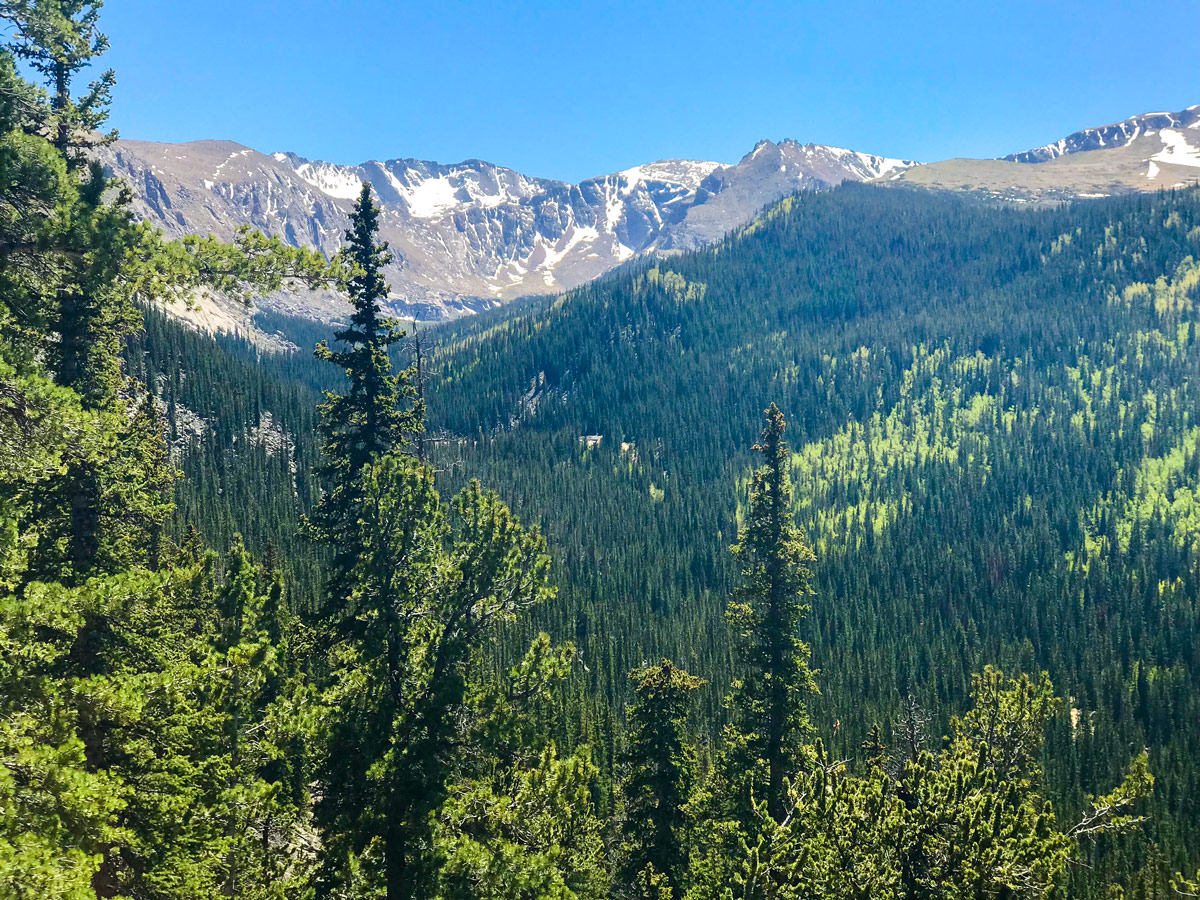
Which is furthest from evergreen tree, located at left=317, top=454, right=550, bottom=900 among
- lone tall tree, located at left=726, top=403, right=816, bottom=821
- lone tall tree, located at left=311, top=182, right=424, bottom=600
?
lone tall tree, located at left=726, top=403, right=816, bottom=821

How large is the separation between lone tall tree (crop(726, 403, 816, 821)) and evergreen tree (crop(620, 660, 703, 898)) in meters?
2.42

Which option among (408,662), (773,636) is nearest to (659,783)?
(773,636)

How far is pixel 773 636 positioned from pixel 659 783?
24.9 feet

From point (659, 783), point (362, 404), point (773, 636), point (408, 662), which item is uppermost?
point (362, 404)

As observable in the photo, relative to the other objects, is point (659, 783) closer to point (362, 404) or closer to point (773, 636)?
point (773, 636)

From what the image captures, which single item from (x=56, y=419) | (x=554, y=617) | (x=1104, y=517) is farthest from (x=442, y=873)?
(x=1104, y=517)

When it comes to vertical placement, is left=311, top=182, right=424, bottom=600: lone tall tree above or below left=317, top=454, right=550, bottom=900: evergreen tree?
above

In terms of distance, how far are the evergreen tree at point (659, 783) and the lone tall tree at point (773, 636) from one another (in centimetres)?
242

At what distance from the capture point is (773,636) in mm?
29531

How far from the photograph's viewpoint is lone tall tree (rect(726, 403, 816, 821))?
2897 cm

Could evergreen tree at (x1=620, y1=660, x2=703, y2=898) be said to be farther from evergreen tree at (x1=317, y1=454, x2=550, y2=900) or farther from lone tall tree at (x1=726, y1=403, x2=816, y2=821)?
evergreen tree at (x1=317, y1=454, x2=550, y2=900)

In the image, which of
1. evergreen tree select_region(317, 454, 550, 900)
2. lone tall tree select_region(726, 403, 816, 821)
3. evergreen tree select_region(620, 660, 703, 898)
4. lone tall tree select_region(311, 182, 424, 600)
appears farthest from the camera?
evergreen tree select_region(620, 660, 703, 898)

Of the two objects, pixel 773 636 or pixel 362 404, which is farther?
pixel 773 636

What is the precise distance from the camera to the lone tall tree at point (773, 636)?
2897 cm
